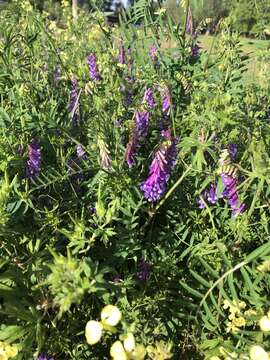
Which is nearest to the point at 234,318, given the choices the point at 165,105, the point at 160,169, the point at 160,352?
the point at 160,169

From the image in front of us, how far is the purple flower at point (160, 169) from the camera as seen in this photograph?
190 cm

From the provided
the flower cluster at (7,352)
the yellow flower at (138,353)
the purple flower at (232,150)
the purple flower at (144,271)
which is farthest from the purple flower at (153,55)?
the yellow flower at (138,353)

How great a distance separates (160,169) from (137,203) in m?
0.22

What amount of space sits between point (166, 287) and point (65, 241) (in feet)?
1.57

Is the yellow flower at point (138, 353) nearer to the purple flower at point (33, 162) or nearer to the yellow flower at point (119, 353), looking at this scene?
the yellow flower at point (119, 353)

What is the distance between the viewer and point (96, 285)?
1.35 m

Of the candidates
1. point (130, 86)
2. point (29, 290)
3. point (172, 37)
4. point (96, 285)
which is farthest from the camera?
point (172, 37)

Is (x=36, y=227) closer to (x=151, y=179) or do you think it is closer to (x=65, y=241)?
(x=65, y=241)

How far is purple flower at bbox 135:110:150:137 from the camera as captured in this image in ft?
6.66

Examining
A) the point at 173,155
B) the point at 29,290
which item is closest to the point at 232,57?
the point at 173,155

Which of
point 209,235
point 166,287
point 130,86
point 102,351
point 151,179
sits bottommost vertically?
point 102,351

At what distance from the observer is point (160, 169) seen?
192 centimetres

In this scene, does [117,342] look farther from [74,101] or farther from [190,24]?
[190,24]

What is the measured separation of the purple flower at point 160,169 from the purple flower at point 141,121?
14 cm
